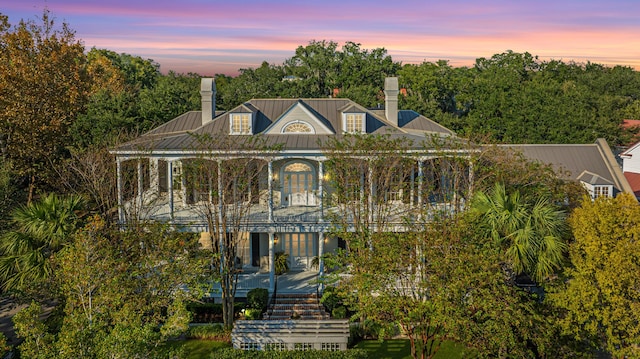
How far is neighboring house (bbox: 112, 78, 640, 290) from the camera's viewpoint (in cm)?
2588

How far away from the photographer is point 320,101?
32.3m

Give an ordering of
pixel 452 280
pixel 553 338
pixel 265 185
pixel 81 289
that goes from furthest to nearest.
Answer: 1. pixel 265 185
2. pixel 553 338
3. pixel 452 280
4. pixel 81 289

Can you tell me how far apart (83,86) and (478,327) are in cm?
3194

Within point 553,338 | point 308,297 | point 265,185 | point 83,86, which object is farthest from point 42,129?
point 553,338

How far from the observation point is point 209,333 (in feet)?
72.7

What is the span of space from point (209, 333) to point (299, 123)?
38.5 ft

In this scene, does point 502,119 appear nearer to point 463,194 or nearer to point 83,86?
point 463,194

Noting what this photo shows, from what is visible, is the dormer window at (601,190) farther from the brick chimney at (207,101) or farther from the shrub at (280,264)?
the brick chimney at (207,101)

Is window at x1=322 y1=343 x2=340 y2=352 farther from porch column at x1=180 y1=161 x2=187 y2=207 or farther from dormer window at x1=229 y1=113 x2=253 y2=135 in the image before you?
dormer window at x1=229 y1=113 x2=253 y2=135

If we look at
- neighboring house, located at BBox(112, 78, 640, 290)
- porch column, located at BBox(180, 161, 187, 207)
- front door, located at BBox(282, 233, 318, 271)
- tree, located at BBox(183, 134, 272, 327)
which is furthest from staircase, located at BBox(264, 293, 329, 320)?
porch column, located at BBox(180, 161, 187, 207)

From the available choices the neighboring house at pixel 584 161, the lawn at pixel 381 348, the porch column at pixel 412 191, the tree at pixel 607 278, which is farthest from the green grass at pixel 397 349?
the neighboring house at pixel 584 161

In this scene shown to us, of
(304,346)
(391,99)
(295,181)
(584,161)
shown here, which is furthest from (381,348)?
(584,161)

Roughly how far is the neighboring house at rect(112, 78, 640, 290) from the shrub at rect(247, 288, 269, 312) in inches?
51.4

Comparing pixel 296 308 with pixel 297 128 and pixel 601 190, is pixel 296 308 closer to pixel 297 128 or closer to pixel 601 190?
pixel 297 128
